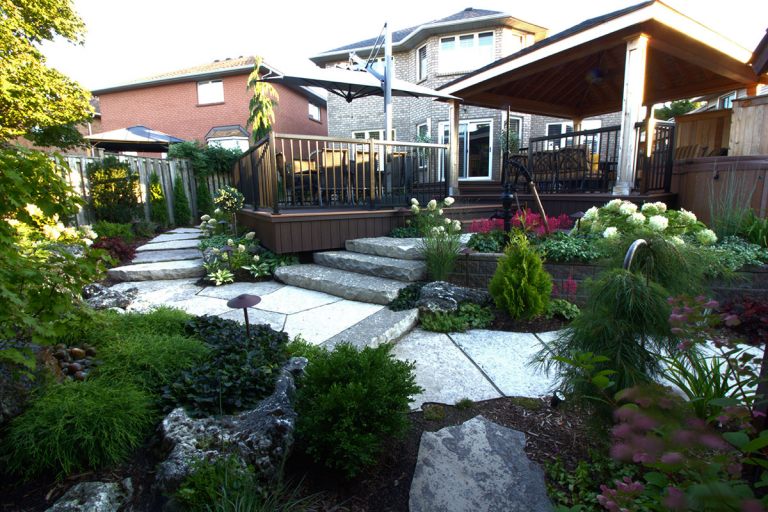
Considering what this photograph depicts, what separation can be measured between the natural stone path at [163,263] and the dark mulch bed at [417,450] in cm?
402

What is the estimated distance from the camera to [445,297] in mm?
3637

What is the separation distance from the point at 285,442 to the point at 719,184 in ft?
20.6

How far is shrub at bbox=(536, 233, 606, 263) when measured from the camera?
386 cm

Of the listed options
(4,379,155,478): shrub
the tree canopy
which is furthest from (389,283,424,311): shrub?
the tree canopy

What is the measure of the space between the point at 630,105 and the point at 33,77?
10.6 metres

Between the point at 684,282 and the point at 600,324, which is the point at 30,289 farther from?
the point at 684,282

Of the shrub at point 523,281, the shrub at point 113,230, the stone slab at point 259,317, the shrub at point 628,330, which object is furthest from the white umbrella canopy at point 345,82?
the shrub at point 628,330

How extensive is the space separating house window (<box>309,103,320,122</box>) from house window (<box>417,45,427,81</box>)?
7542mm

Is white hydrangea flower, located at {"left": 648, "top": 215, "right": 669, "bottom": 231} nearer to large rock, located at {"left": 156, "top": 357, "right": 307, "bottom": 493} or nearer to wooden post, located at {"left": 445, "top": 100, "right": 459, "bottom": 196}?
large rock, located at {"left": 156, "top": 357, "right": 307, "bottom": 493}

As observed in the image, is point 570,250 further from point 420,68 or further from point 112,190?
point 420,68

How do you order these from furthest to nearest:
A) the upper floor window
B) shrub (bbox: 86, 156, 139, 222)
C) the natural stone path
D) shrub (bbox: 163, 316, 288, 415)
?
the upper floor window < shrub (bbox: 86, 156, 139, 222) < the natural stone path < shrub (bbox: 163, 316, 288, 415)

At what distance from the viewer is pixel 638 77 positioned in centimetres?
554

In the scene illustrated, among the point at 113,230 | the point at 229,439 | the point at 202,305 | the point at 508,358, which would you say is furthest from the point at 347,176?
the point at 229,439

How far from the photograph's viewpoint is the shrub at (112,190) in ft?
25.7
